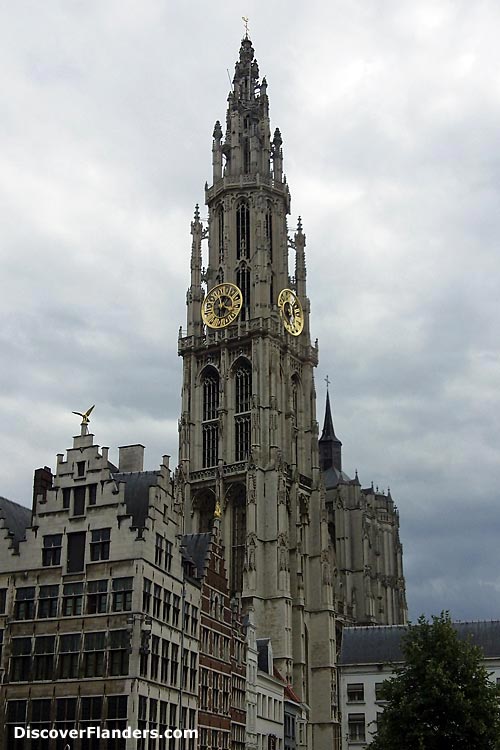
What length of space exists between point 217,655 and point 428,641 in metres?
12.4

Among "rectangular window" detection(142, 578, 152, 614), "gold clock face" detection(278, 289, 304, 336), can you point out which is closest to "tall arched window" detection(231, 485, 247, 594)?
"gold clock face" detection(278, 289, 304, 336)

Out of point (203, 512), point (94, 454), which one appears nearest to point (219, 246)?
point (203, 512)

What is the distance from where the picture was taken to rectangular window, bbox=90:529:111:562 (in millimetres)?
53969

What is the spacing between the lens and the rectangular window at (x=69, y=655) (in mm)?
52250

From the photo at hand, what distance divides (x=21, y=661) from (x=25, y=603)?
9.50ft

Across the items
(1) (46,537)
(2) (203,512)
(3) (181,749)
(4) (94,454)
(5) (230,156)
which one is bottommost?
(3) (181,749)

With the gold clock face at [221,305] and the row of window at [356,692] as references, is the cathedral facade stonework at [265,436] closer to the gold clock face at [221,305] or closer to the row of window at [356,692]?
the gold clock face at [221,305]

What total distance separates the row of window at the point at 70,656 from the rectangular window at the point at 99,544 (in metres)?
3.81

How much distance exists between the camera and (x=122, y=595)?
52594 mm

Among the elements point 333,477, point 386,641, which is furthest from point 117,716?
point 333,477

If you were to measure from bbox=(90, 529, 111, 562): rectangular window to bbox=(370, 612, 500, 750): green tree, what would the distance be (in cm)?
1763

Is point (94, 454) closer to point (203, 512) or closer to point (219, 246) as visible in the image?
point (203, 512)

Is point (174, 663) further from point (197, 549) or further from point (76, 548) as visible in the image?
point (197, 549)

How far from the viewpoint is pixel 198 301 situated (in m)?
121
